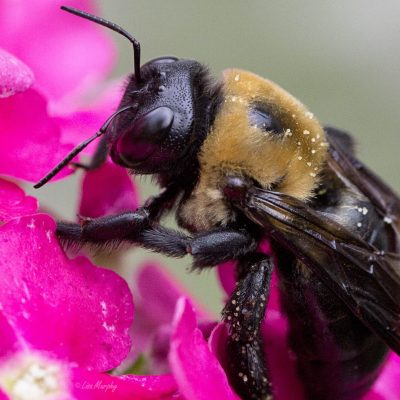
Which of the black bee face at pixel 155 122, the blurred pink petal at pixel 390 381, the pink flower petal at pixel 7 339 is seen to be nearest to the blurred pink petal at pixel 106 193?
the black bee face at pixel 155 122

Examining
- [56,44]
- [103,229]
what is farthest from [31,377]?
[56,44]

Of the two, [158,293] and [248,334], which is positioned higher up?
[248,334]

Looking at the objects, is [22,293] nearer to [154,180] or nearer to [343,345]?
[154,180]

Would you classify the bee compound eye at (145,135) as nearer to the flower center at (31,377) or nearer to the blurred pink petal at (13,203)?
the blurred pink petal at (13,203)

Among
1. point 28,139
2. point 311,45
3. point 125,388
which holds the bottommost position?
point 311,45

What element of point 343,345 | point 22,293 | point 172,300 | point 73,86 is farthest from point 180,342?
point 73,86

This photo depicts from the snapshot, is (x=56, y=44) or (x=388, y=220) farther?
(x=56, y=44)

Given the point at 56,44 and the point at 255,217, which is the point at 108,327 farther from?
the point at 56,44

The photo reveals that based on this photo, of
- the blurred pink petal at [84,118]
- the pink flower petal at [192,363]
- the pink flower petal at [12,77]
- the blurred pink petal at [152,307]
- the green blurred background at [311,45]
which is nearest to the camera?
the pink flower petal at [192,363]
